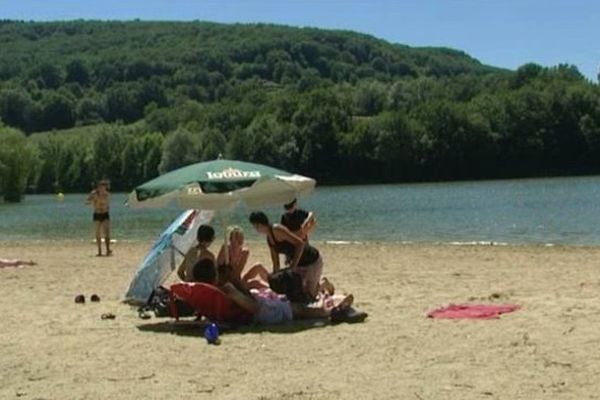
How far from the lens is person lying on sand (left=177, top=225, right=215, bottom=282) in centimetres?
1190

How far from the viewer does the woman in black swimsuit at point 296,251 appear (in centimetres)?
1223

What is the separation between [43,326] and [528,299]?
20.4ft

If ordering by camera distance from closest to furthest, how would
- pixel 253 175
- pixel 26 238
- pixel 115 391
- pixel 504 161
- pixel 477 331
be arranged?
pixel 115 391 < pixel 477 331 < pixel 253 175 < pixel 26 238 < pixel 504 161

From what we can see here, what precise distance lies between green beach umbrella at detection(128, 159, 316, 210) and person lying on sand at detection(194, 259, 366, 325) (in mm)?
805

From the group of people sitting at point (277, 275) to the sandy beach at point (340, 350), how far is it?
335 mm

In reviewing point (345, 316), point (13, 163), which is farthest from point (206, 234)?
point (13, 163)

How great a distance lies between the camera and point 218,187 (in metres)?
12.1

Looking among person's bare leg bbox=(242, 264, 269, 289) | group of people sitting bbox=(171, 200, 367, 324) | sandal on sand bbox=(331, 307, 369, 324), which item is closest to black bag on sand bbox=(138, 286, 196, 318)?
group of people sitting bbox=(171, 200, 367, 324)

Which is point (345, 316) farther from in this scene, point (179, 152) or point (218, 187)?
point (179, 152)

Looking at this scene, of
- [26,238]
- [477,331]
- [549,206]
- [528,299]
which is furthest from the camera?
[549,206]

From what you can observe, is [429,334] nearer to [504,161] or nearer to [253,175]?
[253,175]

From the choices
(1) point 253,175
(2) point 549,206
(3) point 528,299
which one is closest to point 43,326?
(1) point 253,175

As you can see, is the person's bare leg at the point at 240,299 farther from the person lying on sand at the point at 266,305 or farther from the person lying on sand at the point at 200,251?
the person lying on sand at the point at 200,251

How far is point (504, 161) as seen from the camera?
372 ft
